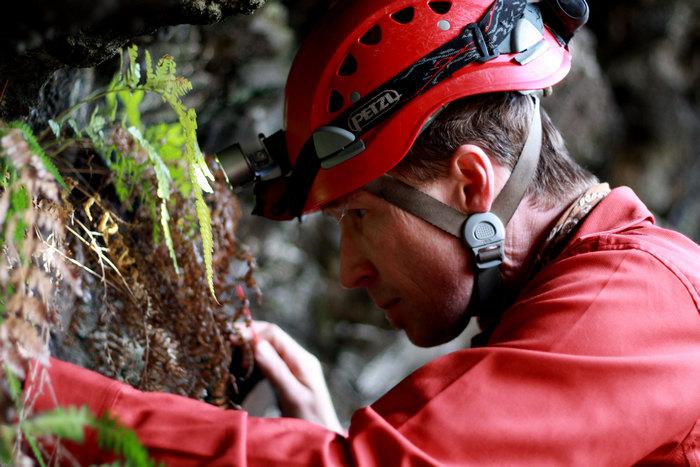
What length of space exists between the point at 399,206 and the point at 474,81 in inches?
17.4

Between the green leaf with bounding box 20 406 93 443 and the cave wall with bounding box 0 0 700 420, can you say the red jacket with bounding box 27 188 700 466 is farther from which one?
the cave wall with bounding box 0 0 700 420

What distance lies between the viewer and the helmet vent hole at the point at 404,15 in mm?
2346

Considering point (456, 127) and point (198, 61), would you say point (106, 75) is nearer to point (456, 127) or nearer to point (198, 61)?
point (198, 61)

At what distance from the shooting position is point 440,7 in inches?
93.0

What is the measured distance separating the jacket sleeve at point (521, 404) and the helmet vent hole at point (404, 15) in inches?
38.6

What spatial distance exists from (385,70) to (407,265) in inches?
23.9

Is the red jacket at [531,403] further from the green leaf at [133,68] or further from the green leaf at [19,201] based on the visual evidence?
the green leaf at [133,68]

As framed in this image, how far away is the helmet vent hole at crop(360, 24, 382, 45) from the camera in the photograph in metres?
2.34

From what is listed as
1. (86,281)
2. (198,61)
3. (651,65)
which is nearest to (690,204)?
(651,65)

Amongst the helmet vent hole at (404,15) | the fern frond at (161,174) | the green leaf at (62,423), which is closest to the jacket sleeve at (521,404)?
the fern frond at (161,174)

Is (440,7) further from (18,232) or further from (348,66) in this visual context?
(18,232)

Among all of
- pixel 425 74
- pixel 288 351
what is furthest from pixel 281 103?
pixel 425 74

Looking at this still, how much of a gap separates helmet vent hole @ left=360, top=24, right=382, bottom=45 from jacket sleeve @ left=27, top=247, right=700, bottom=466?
3.17 feet

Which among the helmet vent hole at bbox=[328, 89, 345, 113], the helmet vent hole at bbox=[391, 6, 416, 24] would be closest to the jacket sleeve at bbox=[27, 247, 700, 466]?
the helmet vent hole at bbox=[328, 89, 345, 113]
